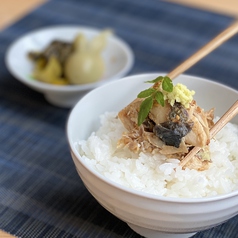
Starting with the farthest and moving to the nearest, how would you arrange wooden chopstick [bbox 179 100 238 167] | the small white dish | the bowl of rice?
the small white dish → wooden chopstick [bbox 179 100 238 167] → the bowl of rice

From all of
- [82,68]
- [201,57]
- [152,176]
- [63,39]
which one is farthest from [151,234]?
[63,39]

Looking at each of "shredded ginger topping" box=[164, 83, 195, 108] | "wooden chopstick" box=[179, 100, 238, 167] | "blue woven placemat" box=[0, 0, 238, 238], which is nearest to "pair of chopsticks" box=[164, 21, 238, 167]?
"wooden chopstick" box=[179, 100, 238, 167]

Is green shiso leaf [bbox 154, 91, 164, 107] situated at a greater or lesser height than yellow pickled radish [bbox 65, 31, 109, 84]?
greater

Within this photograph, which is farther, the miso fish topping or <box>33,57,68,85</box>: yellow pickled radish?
<box>33,57,68,85</box>: yellow pickled radish

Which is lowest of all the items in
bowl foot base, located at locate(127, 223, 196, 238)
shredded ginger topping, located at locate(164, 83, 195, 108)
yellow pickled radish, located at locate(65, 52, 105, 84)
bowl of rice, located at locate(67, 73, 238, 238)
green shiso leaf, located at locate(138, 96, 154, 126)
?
yellow pickled radish, located at locate(65, 52, 105, 84)

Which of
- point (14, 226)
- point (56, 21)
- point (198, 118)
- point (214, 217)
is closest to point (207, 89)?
point (198, 118)

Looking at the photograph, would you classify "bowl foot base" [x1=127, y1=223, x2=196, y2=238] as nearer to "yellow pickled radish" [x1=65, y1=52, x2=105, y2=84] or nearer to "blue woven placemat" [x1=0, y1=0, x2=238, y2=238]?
"blue woven placemat" [x1=0, y1=0, x2=238, y2=238]

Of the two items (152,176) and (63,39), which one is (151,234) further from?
(63,39)
